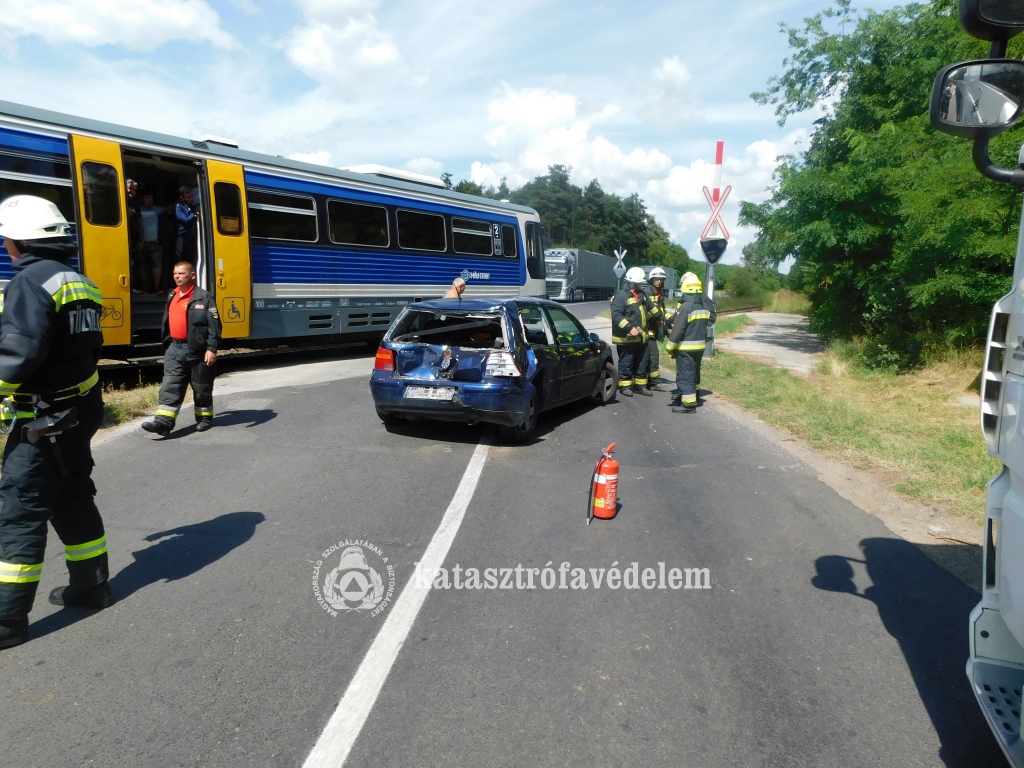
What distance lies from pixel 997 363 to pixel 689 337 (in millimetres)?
7264

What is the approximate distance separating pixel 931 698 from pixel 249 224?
38.3ft

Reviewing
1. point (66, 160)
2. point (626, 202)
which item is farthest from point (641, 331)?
point (626, 202)

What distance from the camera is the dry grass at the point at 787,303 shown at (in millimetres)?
41909

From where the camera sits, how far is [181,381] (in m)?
8.02

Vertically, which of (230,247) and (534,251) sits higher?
(534,251)

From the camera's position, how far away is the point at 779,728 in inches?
118

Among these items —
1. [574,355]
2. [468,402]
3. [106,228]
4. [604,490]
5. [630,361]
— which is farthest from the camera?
[630,361]

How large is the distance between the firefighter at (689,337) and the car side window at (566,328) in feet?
4.05

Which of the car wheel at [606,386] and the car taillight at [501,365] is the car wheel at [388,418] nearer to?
the car taillight at [501,365]

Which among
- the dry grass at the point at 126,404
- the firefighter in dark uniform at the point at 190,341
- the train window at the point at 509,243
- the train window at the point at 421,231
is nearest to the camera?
the firefighter in dark uniform at the point at 190,341

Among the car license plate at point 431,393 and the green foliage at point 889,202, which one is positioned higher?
the green foliage at point 889,202

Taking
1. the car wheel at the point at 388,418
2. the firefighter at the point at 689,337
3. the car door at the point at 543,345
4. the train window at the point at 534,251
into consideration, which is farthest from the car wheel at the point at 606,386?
the train window at the point at 534,251

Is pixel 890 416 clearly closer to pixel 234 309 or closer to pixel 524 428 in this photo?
pixel 524 428

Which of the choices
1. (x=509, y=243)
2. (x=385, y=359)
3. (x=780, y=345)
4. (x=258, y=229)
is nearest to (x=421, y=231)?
(x=509, y=243)
